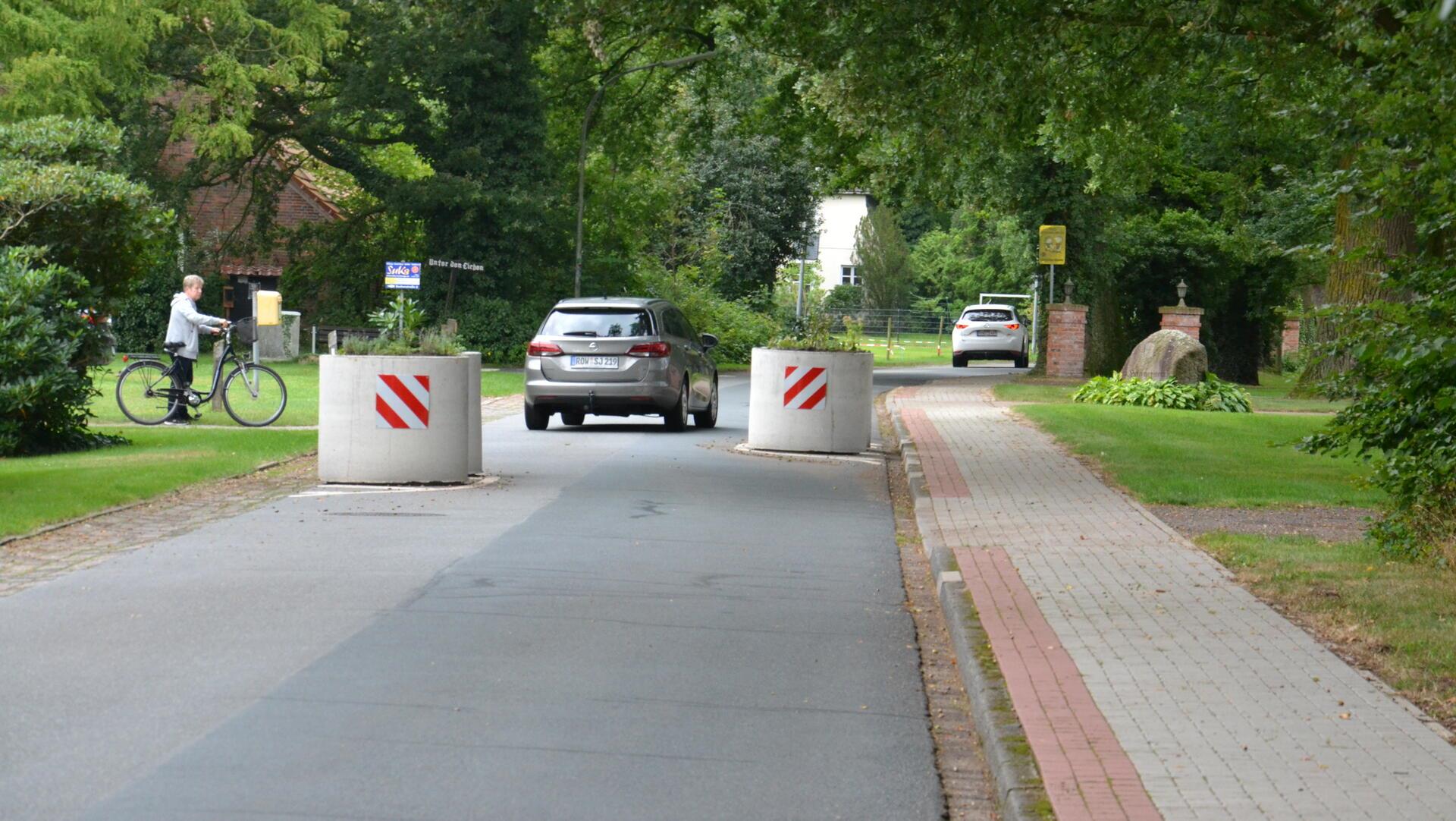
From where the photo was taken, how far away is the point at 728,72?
30734 mm

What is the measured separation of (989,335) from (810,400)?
31.3 meters

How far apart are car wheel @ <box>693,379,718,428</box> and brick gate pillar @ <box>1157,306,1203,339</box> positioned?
586 inches

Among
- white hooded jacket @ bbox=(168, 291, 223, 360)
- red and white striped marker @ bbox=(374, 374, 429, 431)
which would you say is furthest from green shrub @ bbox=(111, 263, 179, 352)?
red and white striped marker @ bbox=(374, 374, 429, 431)

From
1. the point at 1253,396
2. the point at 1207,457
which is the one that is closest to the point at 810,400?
the point at 1207,457

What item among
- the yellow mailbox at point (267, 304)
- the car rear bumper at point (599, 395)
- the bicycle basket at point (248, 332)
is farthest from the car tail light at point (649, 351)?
the yellow mailbox at point (267, 304)

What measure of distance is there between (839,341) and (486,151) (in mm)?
25710

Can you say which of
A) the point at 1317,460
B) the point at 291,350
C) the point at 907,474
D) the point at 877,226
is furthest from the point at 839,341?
the point at 877,226

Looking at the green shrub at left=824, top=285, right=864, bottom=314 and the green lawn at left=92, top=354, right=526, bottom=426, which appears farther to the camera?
the green shrub at left=824, top=285, right=864, bottom=314

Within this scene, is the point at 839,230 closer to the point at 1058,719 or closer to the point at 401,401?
the point at 401,401

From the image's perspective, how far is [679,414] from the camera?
21.2 meters

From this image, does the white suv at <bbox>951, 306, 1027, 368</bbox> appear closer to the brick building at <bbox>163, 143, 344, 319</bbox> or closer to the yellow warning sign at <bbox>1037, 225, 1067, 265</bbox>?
the yellow warning sign at <bbox>1037, 225, 1067, 265</bbox>

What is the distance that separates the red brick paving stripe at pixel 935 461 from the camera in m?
14.8

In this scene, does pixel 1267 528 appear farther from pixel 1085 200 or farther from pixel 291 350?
pixel 291 350

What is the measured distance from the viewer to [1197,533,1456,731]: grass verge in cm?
717
